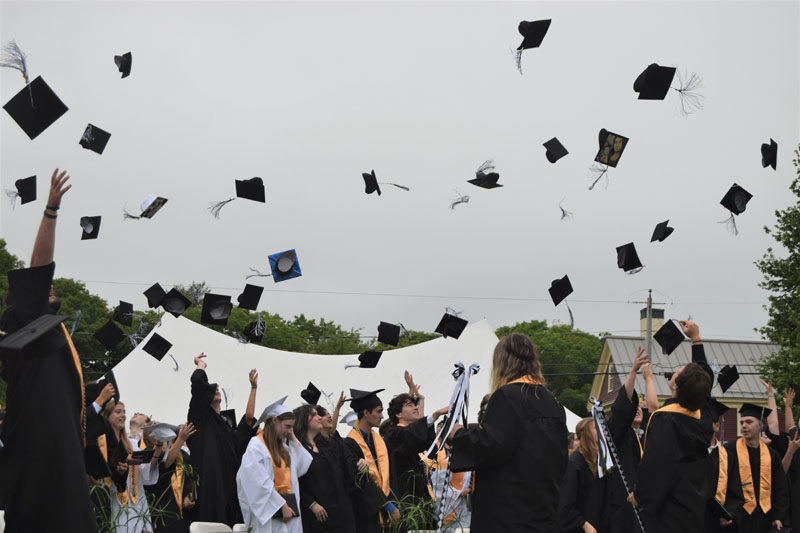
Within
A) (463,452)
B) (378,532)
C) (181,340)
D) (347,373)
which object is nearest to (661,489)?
(463,452)

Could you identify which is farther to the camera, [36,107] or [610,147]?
[610,147]

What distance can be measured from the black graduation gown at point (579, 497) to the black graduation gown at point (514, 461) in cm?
253

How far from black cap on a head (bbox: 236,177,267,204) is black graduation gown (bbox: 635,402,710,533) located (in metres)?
5.82

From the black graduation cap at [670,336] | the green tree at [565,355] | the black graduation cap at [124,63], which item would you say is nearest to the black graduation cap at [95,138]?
the black graduation cap at [124,63]

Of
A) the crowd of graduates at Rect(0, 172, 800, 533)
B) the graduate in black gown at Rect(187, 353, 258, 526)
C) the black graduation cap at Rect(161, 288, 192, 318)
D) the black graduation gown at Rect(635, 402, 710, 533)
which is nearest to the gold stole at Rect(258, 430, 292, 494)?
the crowd of graduates at Rect(0, 172, 800, 533)

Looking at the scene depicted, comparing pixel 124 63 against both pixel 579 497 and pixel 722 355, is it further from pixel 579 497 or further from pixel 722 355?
pixel 722 355

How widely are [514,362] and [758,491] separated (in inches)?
202

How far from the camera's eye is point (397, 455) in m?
8.49

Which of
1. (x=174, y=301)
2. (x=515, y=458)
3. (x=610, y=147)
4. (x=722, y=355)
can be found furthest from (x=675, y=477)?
(x=722, y=355)

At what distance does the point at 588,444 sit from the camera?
7699mm

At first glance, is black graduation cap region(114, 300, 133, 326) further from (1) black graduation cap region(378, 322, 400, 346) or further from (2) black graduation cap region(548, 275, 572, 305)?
(2) black graduation cap region(548, 275, 572, 305)

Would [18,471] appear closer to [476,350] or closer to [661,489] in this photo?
[661,489]

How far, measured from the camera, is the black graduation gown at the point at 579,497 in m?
7.32

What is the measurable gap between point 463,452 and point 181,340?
1725cm
